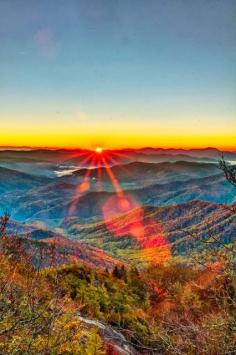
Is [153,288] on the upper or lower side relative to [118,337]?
lower

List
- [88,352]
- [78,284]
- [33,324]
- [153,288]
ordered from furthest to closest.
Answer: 1. [153,288]
2. [78,284]
3. [88,352]
4. [33,324]

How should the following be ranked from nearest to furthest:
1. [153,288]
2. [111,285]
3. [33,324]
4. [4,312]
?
[4,312] → [33,324] → [111,285] → [153,288]

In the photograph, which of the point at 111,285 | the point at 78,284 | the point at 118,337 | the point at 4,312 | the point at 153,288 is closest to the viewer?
the point at 4,312

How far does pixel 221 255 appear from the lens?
748cm

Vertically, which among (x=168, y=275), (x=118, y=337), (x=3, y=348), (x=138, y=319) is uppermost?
(x=3, y=348)

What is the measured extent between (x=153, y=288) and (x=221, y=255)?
47.2 m

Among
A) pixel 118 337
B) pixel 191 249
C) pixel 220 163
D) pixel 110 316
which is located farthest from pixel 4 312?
pixel 110 316

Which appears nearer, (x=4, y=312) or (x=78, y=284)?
(x=4, y=312)

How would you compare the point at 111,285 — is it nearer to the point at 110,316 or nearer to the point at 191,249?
the point at 110,316

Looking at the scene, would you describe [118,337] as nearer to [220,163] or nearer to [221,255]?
[221,255]

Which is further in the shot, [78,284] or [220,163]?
[78,284]

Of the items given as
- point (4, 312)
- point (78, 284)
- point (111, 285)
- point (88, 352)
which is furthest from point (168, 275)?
point (4, 312)

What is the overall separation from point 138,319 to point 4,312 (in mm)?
17481

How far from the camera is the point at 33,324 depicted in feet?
23.8
